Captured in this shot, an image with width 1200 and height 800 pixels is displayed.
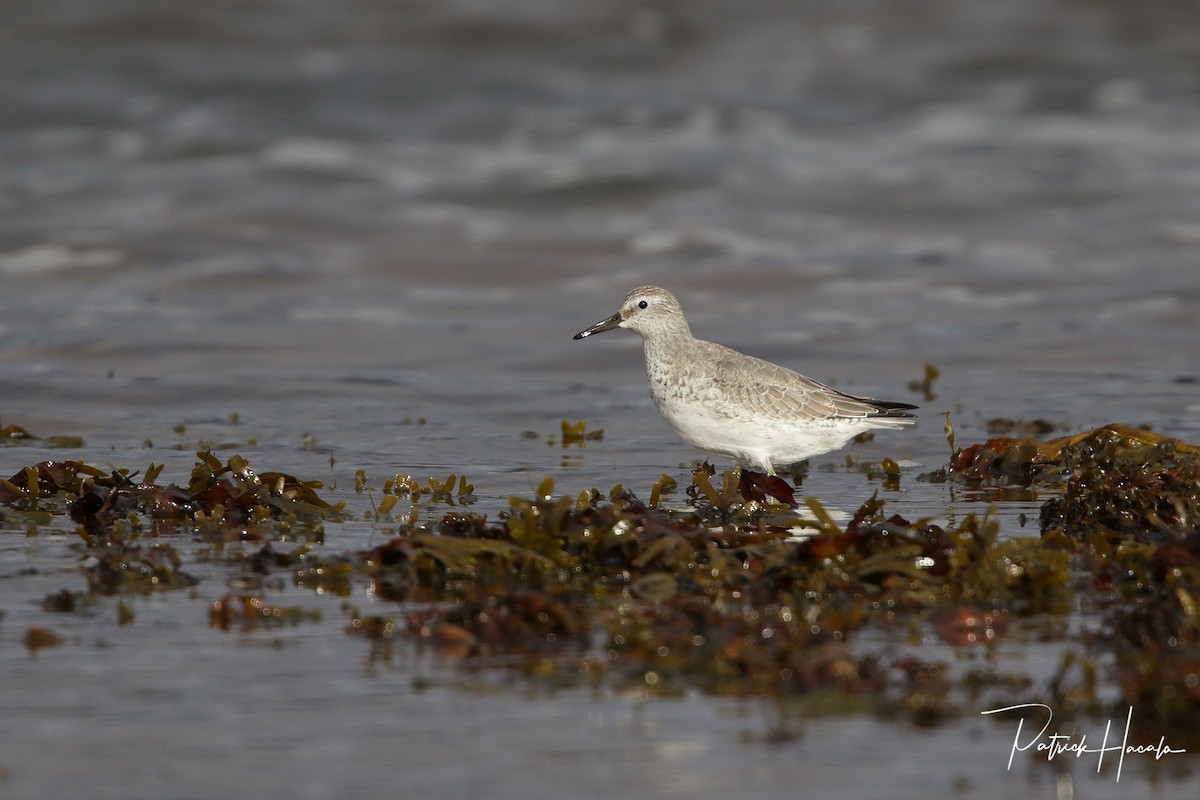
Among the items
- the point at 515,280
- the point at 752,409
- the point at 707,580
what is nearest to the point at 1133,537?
the point at 707,580

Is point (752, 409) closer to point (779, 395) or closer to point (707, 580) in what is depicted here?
point (779, 395)

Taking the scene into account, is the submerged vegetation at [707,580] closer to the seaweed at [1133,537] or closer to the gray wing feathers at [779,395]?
the seaweed at [1133,537]

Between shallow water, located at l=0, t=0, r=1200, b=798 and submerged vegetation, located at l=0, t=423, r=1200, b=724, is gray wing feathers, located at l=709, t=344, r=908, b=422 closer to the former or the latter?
shallow water, located at l=0, t=0, r=1200, b=798

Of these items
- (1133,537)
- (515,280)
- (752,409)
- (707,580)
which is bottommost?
(707,580)

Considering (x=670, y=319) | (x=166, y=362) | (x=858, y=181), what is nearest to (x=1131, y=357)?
(x=670, y=319)

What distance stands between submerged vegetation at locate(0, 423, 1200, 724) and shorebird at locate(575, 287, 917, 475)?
3.09ft

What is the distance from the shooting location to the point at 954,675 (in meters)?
3.89

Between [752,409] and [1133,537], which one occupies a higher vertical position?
[752,409]

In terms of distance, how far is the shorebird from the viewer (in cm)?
735

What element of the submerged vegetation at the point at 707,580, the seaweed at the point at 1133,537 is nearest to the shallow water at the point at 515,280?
the submerged vegetation at the point at 707,580

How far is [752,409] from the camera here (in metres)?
7.34

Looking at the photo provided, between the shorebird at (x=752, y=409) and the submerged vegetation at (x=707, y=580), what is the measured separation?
0.94 metres

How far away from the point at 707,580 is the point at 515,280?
915 centimetres

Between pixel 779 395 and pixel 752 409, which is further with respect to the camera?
pixel 779 395
